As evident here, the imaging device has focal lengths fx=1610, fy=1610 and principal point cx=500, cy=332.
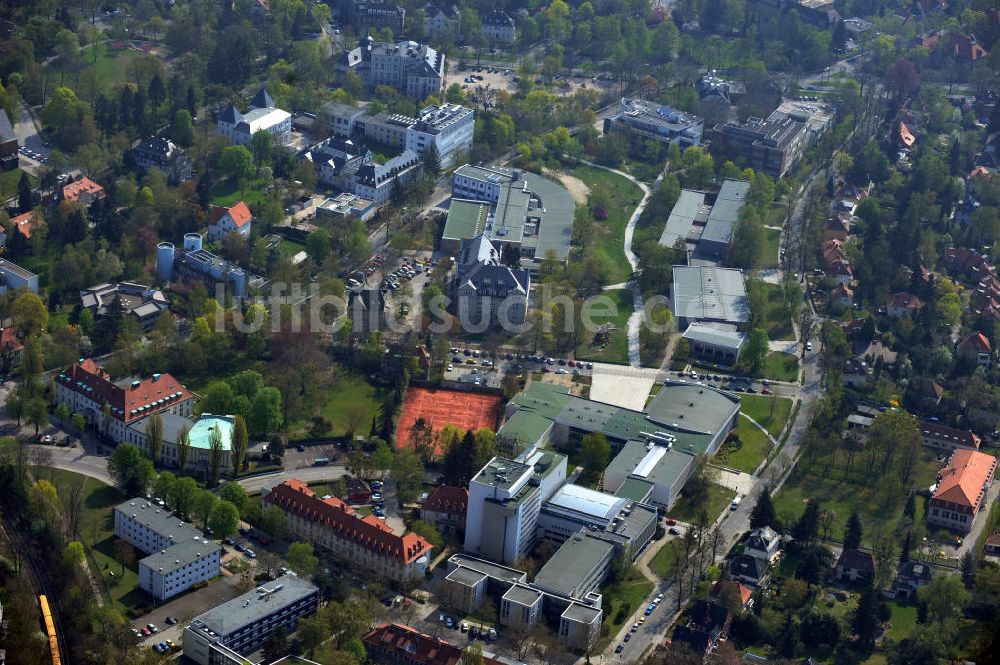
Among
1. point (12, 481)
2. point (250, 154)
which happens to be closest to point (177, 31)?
point (250, 154)

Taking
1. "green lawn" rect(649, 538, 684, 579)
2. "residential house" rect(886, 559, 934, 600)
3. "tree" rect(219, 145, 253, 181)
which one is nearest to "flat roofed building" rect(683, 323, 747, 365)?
"green lawn" rect(649, 538, 684, 579)

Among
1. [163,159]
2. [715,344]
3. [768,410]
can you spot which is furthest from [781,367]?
[163,159]

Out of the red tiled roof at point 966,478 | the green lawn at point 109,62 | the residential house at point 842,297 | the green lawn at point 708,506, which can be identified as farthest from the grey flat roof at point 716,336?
the green lawn at point 109,62

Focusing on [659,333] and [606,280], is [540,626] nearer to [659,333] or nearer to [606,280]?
[659,333]

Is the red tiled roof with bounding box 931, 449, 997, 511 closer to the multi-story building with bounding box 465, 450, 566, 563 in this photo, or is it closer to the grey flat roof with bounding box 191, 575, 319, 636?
the multi-story building with bounding box 465, 450, 566, 563

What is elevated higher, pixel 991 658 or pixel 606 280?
pixel 991 658

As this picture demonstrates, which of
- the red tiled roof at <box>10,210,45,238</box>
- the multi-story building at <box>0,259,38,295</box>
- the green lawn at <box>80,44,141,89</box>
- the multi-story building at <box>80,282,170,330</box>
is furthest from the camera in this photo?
the green lawn at <box>80,44,141,89</box>
